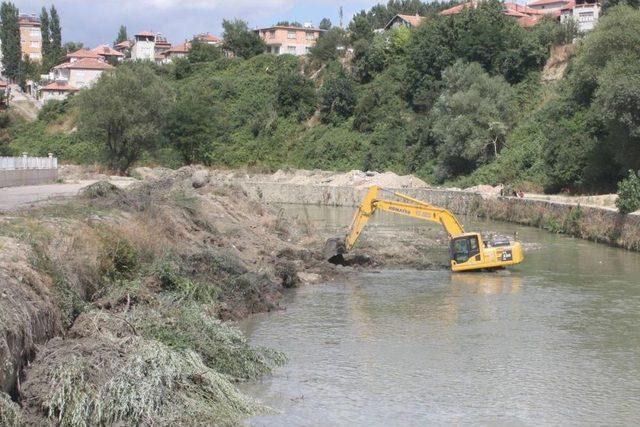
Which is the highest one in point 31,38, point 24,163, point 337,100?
point 31,38

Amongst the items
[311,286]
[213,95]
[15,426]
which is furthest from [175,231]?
[213,95]

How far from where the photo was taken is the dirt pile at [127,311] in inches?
464

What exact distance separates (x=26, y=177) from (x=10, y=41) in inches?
3666

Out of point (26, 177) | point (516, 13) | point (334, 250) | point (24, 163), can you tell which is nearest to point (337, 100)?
point (516, 13)

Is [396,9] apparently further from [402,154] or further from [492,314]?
[492,314]

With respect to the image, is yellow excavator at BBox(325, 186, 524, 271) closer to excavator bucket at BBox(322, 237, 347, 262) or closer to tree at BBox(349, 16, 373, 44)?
excavator bucket at BBox(322, 237, 347, 262)

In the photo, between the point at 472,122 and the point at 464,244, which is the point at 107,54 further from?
the point at 464,244

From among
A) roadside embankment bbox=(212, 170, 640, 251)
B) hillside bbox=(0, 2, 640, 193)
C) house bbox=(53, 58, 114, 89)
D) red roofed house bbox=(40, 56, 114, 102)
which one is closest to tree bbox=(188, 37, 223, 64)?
hillside bbox=(0, 2, 640, 193)

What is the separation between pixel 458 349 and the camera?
58.7 feet

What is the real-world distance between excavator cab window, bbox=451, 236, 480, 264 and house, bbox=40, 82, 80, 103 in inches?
3875

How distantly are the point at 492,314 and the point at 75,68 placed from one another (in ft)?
358

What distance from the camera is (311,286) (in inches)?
1037

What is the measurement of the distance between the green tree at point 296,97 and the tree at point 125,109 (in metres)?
28.8

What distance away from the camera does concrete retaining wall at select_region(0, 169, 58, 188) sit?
40.6 meters
